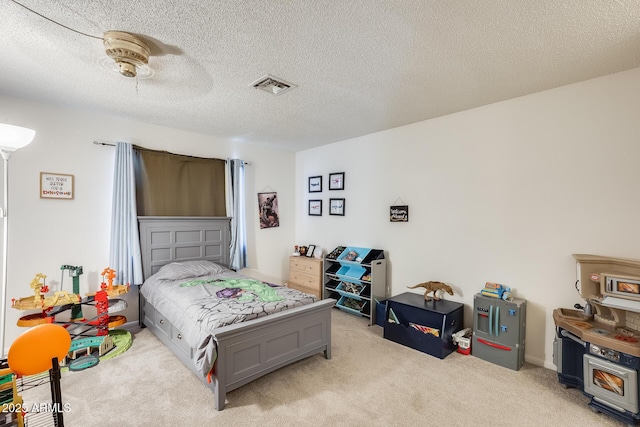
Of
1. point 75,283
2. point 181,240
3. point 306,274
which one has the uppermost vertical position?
point 181,240

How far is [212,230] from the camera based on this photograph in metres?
4.11

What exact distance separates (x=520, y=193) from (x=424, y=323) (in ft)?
5.27

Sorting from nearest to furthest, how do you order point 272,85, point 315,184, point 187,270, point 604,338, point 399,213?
point 604,338
point 272,85
point 187,270
point 399,213
point 315,184

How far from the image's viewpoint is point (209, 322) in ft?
7.16

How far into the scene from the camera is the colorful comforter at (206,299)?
2180mm

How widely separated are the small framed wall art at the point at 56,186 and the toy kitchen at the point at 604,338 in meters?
4.88

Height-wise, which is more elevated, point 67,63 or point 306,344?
point 67,63

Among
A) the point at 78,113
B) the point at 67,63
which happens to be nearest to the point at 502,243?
the point at 67,63

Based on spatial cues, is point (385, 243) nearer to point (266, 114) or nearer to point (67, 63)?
point (266, 114)

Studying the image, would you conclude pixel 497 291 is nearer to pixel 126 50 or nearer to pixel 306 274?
pixel 306 274

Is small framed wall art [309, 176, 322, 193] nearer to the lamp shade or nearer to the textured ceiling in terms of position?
the textured ceiling

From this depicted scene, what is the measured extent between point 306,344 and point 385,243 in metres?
1.81

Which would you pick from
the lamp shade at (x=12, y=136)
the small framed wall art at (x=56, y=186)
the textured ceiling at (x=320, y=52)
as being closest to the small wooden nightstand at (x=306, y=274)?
the textured ceiling at (x=320, y=52)

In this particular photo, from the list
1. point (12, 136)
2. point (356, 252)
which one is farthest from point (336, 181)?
point (12, 136)
